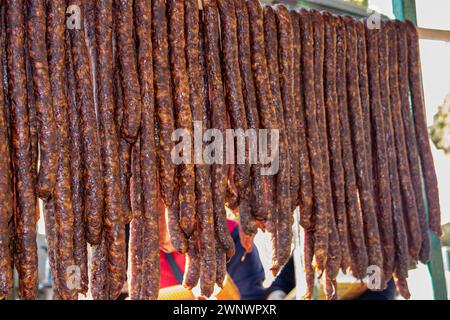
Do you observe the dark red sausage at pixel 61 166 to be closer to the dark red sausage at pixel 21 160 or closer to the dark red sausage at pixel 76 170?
the dark red sausage at pixel 76 170

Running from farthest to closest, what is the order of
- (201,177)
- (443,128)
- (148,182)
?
(443,128) < (201,177) < (148,182)

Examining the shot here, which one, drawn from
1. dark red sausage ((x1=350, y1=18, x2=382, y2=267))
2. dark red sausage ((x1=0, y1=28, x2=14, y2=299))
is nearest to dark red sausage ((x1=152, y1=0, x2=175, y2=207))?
dark red sausage ((x1=0, y1=28, x2=14, y2=299))

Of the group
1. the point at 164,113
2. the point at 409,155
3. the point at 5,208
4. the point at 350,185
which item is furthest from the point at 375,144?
the point at 5,208

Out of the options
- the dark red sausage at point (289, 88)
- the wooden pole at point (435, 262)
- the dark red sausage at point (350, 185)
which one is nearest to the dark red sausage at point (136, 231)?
the dark red sausage at point (289, 88)

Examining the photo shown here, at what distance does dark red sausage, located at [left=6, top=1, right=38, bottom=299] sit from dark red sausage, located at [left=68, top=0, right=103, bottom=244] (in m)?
0.26

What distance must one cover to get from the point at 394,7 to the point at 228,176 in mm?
2253

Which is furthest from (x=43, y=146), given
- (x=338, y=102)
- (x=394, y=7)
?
(x=394, y=7)

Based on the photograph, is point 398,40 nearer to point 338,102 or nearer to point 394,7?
point 394,7

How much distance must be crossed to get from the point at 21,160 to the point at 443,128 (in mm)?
7289

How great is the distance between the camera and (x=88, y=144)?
8.61 ft

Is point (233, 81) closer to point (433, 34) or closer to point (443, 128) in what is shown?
point (433, 34)

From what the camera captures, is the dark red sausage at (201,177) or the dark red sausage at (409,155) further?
the dark red sausage at (409,155)

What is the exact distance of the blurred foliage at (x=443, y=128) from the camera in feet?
25.6

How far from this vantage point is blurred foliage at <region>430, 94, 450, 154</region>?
307 inches
